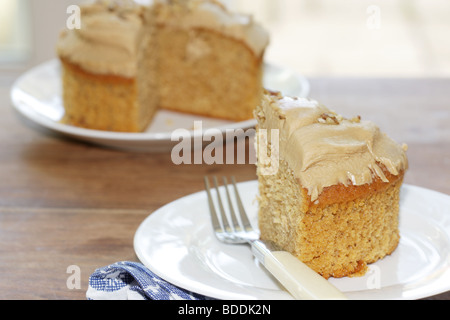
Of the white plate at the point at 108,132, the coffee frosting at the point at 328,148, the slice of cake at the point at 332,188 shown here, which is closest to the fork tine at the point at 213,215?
the slice of cake at the point at 332,188

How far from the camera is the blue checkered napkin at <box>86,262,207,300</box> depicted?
1.37 meters

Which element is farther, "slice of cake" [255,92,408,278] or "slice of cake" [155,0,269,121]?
"slice of cake" [155,0,269,121]

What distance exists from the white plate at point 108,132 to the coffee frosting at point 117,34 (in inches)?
7.8

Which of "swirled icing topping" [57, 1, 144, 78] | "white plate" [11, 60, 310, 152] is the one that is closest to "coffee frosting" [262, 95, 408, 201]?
"white plate" [11, 60, 310, 152]

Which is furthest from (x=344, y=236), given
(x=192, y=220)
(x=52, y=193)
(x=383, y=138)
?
(x=52, y=193)

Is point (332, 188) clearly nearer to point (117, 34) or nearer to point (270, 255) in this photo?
point (270, 255)

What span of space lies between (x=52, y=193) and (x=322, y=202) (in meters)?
0.96

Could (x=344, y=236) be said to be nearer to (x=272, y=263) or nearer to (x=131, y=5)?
(x=272, y=263)

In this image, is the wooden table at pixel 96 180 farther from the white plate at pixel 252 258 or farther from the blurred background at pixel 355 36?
the blurred background at pixel 355 36

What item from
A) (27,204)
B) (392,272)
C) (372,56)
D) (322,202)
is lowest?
(372,56)

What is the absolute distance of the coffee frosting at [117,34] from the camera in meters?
2.42

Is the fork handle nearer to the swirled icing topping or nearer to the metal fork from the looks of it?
the metal fork

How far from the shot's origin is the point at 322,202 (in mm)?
1357

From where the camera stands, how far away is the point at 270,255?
138cm
